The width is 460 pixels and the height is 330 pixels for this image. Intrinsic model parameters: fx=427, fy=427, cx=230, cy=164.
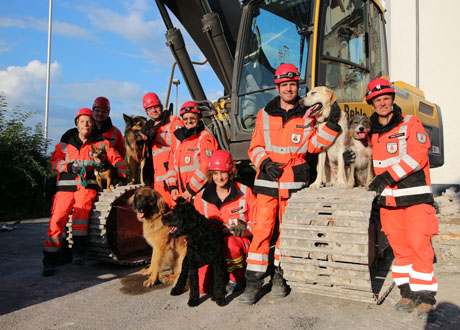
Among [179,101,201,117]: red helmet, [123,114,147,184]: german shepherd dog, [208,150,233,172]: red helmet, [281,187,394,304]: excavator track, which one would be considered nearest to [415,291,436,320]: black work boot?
[281,187,394,304]: excavator track

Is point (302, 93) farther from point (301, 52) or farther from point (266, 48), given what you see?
point (266, 48)

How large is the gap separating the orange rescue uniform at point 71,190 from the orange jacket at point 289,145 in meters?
2.36

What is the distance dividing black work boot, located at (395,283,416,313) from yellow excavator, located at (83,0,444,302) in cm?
19

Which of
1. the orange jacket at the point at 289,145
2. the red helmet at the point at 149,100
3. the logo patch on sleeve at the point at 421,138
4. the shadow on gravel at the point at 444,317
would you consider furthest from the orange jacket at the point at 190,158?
the shadow on gravel at the point at 444,317

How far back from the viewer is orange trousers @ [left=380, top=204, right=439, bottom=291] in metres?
3.46

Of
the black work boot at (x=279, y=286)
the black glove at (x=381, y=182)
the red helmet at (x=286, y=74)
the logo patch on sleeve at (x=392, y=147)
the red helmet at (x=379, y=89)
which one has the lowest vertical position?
the black work boot at (x=279, y=286)

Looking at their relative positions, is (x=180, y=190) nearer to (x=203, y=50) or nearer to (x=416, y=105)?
(x=203, y=50)

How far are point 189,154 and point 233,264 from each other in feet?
4.90

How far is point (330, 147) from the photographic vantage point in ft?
13.5

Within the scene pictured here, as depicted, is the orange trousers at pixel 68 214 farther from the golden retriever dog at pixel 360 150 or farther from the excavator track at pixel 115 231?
the golden retriever dog at pixel 360 150

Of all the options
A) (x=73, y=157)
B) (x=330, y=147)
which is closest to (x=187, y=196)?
(x=73, y=157)

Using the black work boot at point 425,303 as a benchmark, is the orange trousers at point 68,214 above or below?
above

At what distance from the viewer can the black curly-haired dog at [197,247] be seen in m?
3.84

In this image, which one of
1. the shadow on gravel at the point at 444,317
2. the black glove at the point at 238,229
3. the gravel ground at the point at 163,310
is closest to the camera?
the shadow on gravel at the point at 444,317
